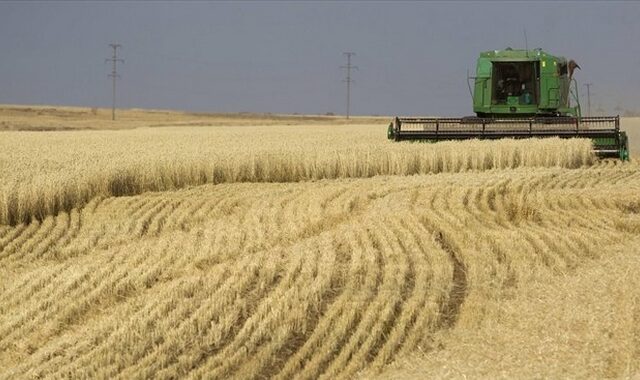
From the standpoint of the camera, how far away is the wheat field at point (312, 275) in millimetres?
6230

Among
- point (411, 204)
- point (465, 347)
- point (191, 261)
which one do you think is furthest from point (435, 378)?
point (411, 204)

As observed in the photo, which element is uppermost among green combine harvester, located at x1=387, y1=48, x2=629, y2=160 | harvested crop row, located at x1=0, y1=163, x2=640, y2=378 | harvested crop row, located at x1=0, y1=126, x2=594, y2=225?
green combine harvester, located at x1=387, y1=48, x2=629, y2=160

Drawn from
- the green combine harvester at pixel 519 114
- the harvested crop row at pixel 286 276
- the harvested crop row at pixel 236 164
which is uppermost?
the green combine harvester at pixel 519 114

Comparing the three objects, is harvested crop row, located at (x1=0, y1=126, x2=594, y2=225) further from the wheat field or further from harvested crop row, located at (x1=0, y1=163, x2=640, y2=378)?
harvested crop row, located at (x1=0, y1=163, x2=640, y2=378)

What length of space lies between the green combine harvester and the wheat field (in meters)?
4.58

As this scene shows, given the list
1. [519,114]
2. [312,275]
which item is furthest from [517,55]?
[312,275]

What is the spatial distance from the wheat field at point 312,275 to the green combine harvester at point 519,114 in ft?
15.0

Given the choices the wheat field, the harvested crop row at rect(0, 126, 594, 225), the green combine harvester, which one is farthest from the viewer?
the green combine harvester

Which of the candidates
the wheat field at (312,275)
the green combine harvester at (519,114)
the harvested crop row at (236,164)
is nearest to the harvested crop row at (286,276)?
A: the wheat field at (312,275)

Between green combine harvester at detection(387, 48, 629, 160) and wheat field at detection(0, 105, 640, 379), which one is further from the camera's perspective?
green combine harvester at detection(387, 48, 629, 160)

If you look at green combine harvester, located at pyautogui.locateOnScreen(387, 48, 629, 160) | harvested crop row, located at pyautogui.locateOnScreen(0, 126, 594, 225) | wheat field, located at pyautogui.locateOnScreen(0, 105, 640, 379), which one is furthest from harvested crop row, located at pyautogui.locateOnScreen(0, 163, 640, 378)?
green combine harvester, located at pyautogui.locateOnScreen(387, 48, 629, 160)

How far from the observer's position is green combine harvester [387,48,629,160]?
68.2 feet

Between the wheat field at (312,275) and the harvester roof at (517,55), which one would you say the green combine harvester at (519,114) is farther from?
the wheat field at (312,275)

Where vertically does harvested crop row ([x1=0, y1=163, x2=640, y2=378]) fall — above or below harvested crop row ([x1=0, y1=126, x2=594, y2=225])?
below
